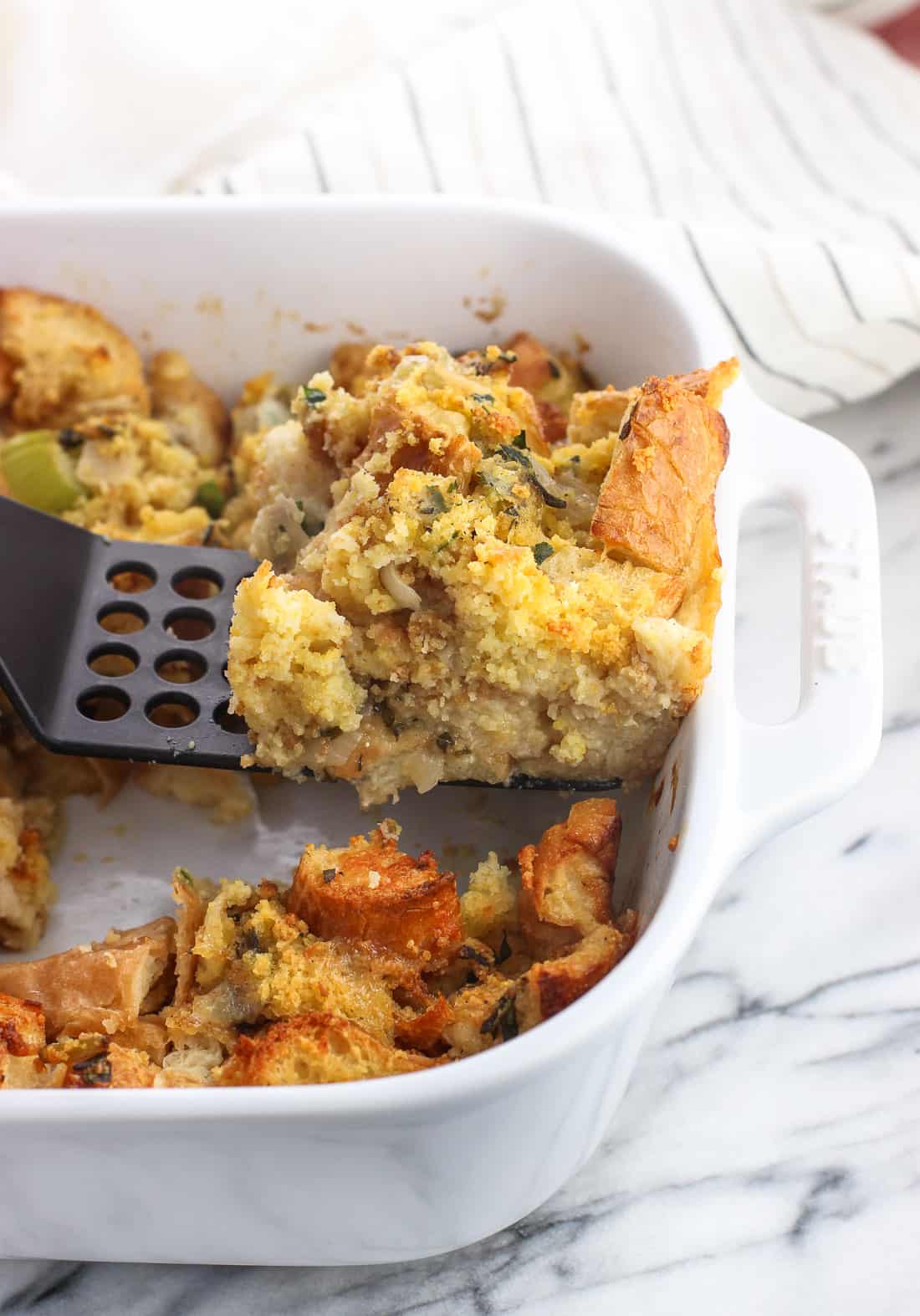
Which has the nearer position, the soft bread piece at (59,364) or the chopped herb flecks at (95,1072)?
the chopped herb flecks at (95,1072)

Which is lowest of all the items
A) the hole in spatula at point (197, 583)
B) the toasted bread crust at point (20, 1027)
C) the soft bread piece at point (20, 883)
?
the soft bread piece at point (20, 883)

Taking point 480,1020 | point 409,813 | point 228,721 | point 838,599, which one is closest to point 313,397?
point 228,721

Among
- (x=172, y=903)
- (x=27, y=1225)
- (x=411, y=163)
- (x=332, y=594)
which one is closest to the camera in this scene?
(x=27, y=1225)

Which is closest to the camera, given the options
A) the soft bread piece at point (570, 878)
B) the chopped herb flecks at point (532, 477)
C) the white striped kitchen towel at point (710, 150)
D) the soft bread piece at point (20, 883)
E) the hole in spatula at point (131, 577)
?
the soft bread piece at point (570, 878)

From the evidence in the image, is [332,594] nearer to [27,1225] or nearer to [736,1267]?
[27,1225]

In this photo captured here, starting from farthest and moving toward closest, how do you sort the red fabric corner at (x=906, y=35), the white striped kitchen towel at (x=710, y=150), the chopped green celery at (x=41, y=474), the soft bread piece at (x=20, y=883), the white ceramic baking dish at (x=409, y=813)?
the red fabric corner at (x=906, y=35) → the white striped kitchen towel at (x=710, y=150) → the chopped green celery at (x=41, y=474) → the soft bread piece at (x=20, y=883) → the white ceramic baking dish at (x=409, y=813)

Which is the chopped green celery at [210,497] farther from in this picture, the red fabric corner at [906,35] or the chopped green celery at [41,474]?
the red fabric corner at [906,35]

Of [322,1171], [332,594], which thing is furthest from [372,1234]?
[332,594]

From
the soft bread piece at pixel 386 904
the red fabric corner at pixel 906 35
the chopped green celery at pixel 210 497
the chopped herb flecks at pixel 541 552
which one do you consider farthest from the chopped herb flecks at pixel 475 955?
the red fabric corner at pixel 906 35
